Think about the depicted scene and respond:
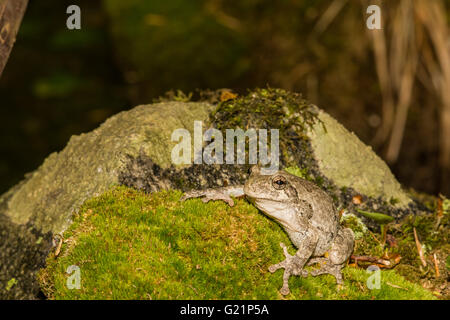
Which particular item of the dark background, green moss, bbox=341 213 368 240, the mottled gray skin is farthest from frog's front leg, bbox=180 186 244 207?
the dark background

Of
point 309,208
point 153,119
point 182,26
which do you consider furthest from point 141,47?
point 309,208

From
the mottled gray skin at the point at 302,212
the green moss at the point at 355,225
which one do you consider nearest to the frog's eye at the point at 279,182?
the mottled gray skin at the point at 302,212

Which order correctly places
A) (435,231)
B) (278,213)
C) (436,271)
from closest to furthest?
(278,213), (436,271), (435,231)

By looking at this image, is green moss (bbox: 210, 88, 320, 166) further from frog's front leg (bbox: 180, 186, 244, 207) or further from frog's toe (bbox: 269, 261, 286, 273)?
frog's toe (bbox: 269, 261, 286, 273)

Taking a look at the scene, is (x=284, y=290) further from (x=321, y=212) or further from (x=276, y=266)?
(x=321, y=212)

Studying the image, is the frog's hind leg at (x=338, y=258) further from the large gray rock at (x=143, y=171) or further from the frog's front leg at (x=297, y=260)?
the large gray rock at (x=143, y=171)
